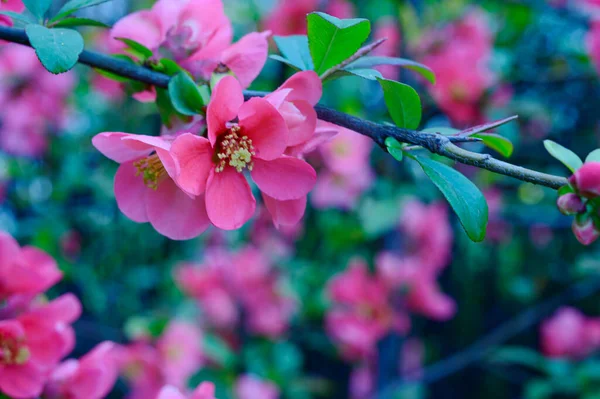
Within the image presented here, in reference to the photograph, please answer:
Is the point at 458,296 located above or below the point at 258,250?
above

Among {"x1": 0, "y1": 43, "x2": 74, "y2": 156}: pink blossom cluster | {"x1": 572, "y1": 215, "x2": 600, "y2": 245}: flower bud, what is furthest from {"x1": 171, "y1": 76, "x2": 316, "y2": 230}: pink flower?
{"x1": 0, "y1": 43, "x2": 74, "y2": 156}: pink blossom cluster

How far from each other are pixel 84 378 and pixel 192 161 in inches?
11.3

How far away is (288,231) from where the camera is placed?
6.11 ft

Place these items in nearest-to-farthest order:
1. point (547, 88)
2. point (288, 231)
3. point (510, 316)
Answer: point (547, 88), point (288, 231), point (510, 316)

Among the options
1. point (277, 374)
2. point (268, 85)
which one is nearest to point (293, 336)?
point (277, 374)

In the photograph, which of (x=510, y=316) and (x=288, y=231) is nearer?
(x=288, y=231)

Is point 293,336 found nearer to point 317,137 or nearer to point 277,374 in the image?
point 277,374

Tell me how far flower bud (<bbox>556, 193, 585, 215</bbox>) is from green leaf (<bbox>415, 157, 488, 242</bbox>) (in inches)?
2.1

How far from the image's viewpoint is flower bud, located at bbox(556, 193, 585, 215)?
15.2 inches

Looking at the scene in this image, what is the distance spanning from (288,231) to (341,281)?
42 cm

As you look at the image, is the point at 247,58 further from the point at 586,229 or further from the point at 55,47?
the point at 586,229

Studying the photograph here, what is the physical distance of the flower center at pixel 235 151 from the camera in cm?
45

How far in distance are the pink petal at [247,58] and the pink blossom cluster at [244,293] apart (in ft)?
3.78

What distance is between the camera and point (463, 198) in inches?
16.5
